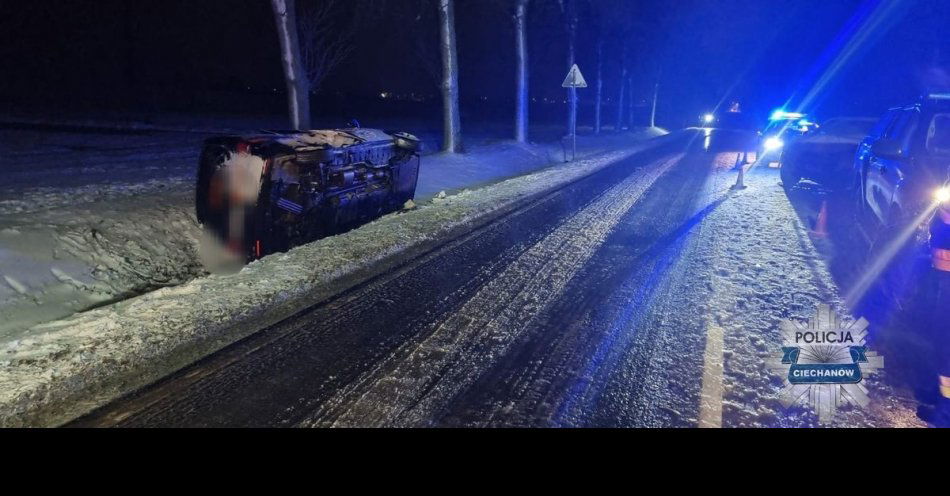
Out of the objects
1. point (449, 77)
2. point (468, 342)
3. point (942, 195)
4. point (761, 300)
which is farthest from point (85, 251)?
point (449, 77)

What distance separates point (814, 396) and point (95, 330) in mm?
5632

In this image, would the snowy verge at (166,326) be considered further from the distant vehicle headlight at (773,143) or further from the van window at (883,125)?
the distant vehicle headlight at (773,143)

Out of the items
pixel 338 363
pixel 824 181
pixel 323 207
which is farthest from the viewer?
pixel 824 181

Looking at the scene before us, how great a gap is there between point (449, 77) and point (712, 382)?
15055 mm

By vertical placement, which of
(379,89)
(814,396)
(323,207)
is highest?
(379,89)

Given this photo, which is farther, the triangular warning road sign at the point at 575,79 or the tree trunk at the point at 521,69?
the tree trunk at the point at 521,69

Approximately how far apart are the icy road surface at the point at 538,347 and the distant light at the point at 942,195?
127cm

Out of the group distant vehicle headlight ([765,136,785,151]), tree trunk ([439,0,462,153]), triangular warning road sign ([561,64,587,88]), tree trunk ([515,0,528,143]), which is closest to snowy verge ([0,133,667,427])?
tree trunk ([439,0,462,153])

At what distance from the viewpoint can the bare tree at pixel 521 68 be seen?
20.5 m

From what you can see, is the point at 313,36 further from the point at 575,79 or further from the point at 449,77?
the point at 575,79

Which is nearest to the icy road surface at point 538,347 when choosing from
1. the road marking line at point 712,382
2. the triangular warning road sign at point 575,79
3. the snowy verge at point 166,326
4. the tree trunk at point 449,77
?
the road marking line at point 712,382

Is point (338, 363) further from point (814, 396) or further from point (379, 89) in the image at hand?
point (379, 89)

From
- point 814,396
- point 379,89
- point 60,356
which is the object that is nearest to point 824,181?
point 814,396
